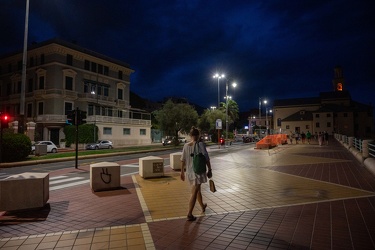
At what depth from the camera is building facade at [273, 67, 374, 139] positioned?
82438 mm

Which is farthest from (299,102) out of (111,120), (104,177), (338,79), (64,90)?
(104,177)

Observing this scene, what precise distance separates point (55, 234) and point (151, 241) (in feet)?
6.00

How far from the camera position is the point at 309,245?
418cm

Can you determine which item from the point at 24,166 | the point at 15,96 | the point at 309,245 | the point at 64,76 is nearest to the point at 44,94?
the point at 64,76

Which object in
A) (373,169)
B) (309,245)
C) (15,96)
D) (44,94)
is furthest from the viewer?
(15,96)

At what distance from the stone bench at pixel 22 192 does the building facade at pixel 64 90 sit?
34.2 metres

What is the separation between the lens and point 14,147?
18.7m

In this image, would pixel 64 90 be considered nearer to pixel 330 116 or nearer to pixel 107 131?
pixel 107 131

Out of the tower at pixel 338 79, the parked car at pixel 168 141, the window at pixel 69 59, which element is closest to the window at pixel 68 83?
the window at pixel 69 59

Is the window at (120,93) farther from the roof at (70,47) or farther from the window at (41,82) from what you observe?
the window at (41,82)

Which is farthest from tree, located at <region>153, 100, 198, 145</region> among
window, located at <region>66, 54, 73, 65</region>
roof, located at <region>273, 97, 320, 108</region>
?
roof, located at <region>273, 97, 320, 108</region>

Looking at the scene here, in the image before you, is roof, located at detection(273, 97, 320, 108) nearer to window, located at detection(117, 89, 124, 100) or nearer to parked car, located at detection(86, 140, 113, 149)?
window, located at detection(117, 89, 124, 100)

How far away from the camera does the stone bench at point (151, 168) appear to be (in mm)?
10750

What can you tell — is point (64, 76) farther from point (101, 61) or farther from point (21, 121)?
point (21, 121)
